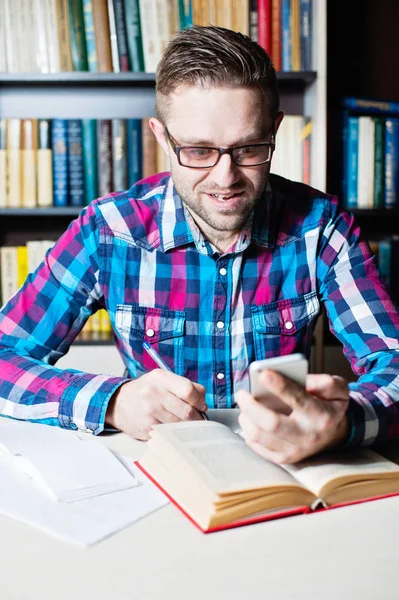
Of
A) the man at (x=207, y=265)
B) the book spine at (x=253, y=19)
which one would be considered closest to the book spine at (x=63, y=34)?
the book spine at (x=253, y=19)

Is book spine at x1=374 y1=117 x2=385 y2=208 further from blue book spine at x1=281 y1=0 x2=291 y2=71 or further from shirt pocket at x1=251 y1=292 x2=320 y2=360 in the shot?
shirt pocket at x1=251 y1=292 x2=320 y2=360

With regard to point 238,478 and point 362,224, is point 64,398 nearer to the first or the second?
point 238,478

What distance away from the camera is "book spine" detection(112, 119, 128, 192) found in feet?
7.03

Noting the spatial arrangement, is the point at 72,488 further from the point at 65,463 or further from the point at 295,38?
the point at 295,38

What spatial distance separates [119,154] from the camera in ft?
7.09

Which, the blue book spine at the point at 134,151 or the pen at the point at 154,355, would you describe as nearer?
the pen at the point at 154,355

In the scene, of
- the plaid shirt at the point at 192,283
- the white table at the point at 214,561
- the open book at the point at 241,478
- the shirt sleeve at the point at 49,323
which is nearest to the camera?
the white table at the point at 214,561

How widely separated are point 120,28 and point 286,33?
51cm

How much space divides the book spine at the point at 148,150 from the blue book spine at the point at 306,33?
52cm

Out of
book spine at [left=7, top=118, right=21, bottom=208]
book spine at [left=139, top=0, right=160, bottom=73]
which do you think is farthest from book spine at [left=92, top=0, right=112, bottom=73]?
book spine at [left=7, top=118, right=21, bottom=208]

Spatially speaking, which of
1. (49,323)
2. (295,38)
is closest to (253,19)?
(295,38)

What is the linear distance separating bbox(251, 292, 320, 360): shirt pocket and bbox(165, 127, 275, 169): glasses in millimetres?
295

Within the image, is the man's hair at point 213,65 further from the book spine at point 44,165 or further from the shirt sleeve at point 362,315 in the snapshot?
the book spine at point 44,165

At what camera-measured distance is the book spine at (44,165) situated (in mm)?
2141
